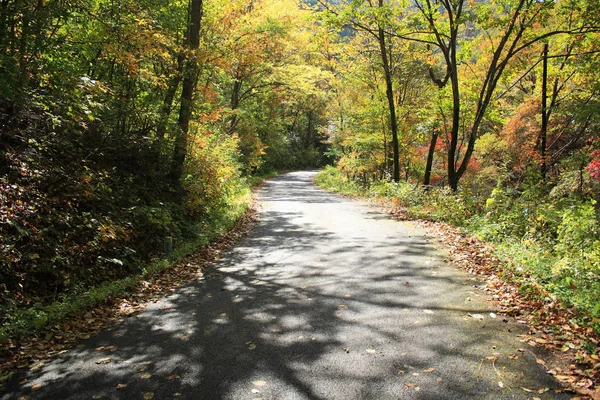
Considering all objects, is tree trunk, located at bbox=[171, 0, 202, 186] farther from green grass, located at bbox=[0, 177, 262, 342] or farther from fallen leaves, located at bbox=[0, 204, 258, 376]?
fallen leaves, located at bbox=[0, 204, 258, 376]

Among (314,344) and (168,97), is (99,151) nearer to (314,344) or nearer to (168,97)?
(168,97)

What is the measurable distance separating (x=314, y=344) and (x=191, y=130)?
1115 centimetres

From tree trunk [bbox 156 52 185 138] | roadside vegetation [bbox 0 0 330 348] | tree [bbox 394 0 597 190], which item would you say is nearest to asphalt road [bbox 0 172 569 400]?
roadside vegetation [bbox 0 0 330 348]

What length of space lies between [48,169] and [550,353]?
7.88 meters

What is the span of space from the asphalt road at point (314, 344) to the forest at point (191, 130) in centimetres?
116

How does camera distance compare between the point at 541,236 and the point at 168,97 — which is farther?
the point at 168,97

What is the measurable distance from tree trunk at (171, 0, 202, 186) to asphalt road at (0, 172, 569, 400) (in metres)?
4.89

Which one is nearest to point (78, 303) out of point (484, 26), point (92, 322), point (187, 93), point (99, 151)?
point (92, 322)

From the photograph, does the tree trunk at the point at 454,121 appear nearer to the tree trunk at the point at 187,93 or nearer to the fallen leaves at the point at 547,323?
the fallen leaves at the point at 547,323

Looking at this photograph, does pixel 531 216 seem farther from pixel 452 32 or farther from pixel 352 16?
pixel 352 16

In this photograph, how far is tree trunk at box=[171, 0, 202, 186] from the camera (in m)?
11.5

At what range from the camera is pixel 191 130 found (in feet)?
46.5

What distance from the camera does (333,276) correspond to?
719 centimetres

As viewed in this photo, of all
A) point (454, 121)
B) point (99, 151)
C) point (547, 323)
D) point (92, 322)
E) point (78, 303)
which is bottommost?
point (92, 322)
